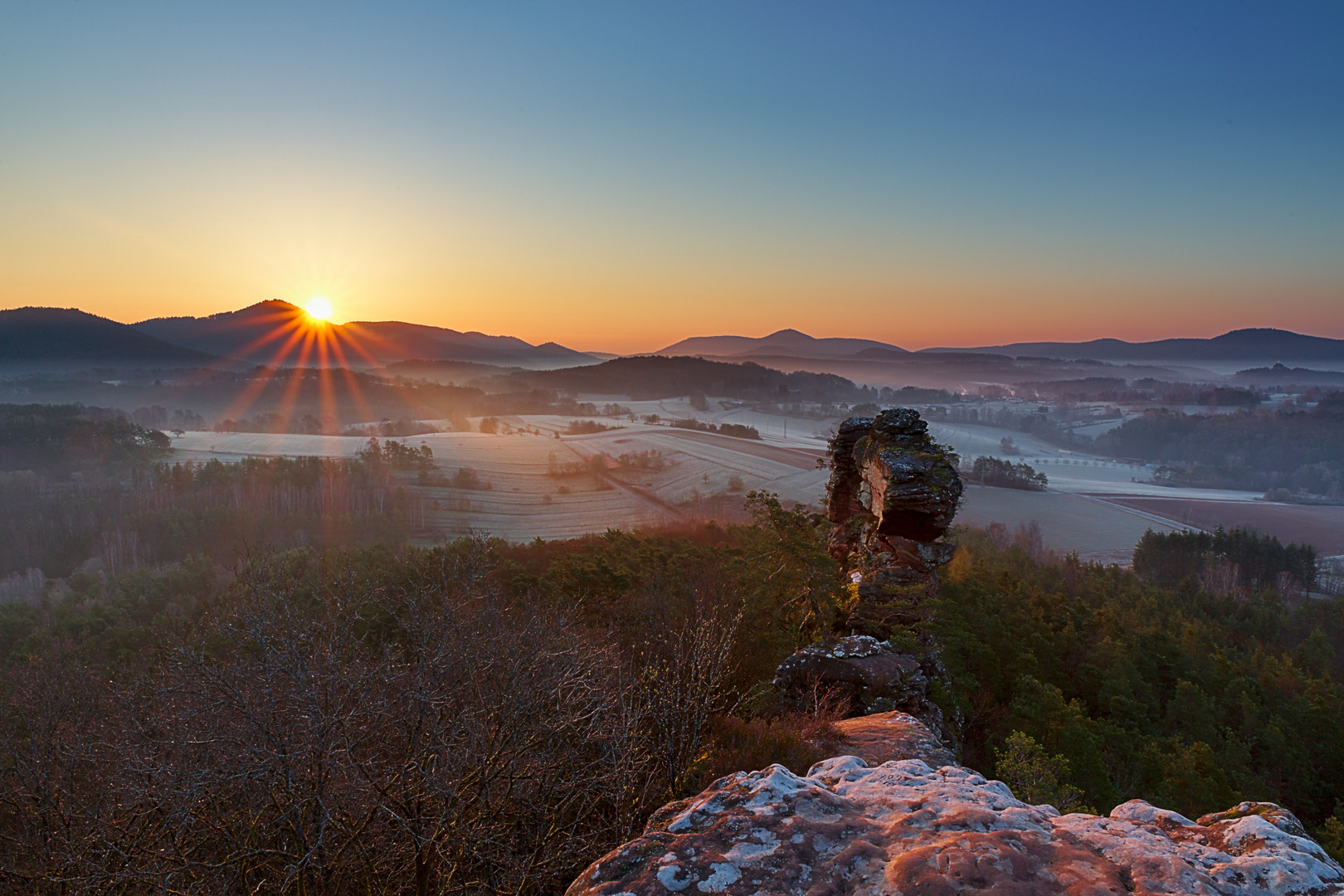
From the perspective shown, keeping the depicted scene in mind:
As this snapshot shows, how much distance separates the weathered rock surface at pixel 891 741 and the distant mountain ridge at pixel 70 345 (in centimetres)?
14971

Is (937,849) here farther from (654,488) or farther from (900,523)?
(654,488)

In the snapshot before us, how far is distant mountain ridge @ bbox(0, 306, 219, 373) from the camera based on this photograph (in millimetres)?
107438

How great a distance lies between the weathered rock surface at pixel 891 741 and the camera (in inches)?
296

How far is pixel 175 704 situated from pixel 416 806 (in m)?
4.46

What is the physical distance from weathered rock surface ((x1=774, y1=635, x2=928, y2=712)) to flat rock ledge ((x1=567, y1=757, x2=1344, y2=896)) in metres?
6.51

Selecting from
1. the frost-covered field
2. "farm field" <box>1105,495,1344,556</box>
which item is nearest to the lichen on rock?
the frost-covered field

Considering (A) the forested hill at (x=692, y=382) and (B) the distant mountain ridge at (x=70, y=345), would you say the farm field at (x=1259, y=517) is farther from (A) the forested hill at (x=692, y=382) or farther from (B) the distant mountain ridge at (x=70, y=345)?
(B) the distant mountain ridge at (x=70, y=345)

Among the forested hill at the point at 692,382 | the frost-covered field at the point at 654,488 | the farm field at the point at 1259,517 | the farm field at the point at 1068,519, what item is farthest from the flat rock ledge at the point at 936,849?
the forested hill at the point at 692,382

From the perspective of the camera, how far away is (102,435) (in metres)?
63.7

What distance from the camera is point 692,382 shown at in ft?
406

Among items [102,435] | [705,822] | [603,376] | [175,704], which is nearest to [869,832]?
[705,822]

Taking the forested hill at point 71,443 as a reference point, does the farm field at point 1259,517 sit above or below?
below

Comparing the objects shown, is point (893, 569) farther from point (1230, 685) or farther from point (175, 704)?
point (1230, 685)

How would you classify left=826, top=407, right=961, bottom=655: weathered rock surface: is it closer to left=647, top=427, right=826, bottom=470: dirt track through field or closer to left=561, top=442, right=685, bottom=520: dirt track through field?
left=561, top=442, right=685, bottom=520: dirt track through field
